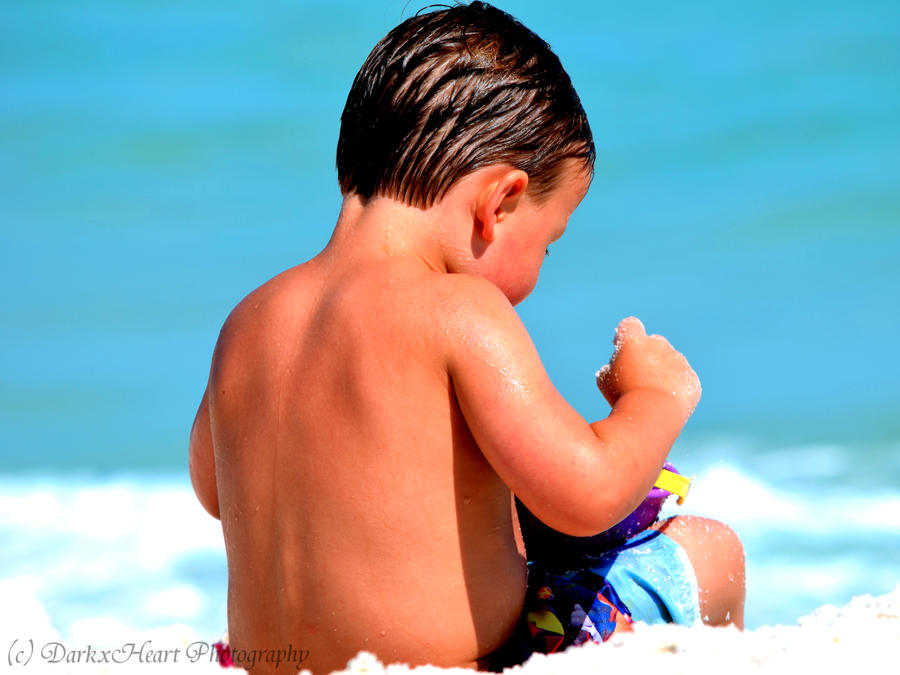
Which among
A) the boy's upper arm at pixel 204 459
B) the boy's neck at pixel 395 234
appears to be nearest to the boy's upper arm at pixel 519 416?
the boy's neck at pixel 395 234

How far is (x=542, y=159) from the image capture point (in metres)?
2.35

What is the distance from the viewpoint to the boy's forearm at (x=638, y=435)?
2061 millimetres

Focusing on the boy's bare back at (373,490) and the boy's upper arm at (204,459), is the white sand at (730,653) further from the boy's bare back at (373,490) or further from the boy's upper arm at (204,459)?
the boy's upper arm at (204,459)

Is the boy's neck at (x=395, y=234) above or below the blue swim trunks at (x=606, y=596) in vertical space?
above

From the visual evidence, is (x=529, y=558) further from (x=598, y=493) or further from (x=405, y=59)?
(x=405, y=59)

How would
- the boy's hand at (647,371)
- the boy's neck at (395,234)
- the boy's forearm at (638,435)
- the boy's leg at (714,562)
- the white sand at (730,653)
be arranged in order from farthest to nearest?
the boy's leg at (714,562)
the boy's hand at (647,371)
the boy's neck at (395,234)
the boy's forearm at (638,435)
the white sand at (730,653)

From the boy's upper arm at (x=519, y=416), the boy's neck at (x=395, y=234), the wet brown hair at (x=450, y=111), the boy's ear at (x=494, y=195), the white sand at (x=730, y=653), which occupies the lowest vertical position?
the white sand at (x=730, y=653)

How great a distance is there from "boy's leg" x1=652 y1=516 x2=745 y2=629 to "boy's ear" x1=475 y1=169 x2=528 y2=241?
0.89 m

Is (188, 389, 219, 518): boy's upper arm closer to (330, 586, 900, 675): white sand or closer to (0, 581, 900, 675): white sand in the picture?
(0, 581, 900, 675): white sand

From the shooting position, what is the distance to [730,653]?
1.81m

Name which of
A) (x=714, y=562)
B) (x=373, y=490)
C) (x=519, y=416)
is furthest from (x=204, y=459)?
(x=714, y=562)

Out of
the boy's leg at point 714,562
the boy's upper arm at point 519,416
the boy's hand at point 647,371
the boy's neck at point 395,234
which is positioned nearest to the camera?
the boy's upper arm at point 519,416

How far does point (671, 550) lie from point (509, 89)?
1.15 m

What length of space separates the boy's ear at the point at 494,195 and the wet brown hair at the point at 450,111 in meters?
0.04
